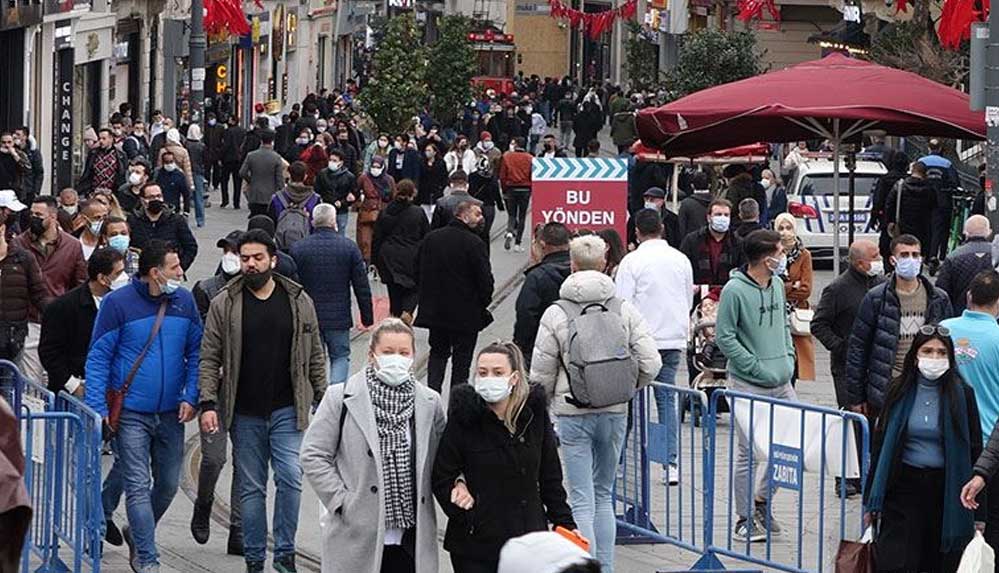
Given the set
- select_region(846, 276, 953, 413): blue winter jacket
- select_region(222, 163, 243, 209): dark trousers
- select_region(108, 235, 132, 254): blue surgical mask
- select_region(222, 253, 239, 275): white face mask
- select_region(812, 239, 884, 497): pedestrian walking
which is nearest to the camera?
select_region(846, 276, 953, 413): blue winter jacket

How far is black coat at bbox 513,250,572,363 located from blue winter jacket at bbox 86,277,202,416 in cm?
279

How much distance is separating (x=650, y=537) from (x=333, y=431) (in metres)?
3.45

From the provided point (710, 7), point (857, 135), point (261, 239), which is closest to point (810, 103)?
point (857, 135)

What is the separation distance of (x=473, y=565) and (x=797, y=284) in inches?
333

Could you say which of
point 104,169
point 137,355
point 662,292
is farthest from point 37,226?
point 104,169

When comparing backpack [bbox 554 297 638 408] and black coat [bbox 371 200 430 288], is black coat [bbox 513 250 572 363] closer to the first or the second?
backpack [bbox 554 297 638 408]

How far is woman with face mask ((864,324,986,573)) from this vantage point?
9953 millimetres

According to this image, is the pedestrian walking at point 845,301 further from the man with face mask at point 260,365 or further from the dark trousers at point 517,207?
the dark trousers at point 517,207

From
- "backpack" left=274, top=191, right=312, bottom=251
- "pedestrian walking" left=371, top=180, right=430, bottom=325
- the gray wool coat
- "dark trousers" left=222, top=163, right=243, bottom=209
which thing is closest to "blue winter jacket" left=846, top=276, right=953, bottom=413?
the gray wool coat

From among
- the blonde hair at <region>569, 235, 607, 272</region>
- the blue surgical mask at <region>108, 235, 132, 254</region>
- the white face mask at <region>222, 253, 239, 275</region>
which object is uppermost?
the blonde hair at <region>569, 235, 607, 272</region>

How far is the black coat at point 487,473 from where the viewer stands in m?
8.89

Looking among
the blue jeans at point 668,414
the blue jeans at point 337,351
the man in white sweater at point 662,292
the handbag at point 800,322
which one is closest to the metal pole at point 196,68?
the blue jeans at point 337,351

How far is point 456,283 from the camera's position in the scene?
15.8m

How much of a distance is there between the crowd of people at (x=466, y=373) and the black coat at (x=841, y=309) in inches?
0.7
